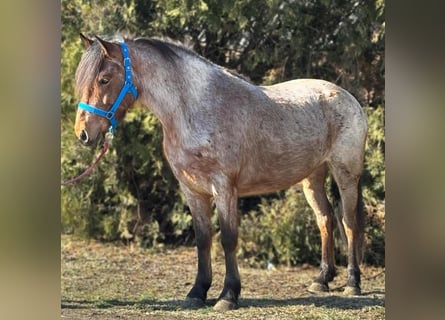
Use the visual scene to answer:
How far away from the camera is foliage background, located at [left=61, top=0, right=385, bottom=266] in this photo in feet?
17.4

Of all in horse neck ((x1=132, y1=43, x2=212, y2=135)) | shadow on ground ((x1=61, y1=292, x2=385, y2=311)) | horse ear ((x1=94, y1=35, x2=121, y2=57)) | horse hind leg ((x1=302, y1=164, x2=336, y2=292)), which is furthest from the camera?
horse hind leg ((x1=302, y1=164, x2=336, y2=292))

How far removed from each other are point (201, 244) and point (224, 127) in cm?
79

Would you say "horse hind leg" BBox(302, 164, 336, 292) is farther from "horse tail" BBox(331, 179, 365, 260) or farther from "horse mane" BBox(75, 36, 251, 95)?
"horse mane" BBox(75, 36, 251, 95)

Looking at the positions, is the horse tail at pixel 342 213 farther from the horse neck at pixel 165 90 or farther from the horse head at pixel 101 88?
the horse head at pixel 101 88

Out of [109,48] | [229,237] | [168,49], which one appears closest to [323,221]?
[229,237]

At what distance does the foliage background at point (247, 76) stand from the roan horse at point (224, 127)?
1.08 meters

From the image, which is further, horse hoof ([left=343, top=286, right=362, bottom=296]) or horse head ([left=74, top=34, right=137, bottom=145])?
horse hoof ([left=343, top=286, right=362, bottom=296])

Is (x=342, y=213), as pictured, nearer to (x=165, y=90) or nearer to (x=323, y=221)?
(x=323, y=221)

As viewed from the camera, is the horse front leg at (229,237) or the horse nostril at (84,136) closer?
the horse nostril at (84,136)

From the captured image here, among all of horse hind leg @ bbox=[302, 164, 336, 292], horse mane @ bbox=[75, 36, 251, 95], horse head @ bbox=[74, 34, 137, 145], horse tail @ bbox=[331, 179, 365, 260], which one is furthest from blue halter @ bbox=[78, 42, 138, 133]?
horse tail @ bbox=[331, 179, 365, 260]

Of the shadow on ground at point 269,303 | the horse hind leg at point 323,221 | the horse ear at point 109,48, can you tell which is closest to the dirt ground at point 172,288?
the shadow on ground at point 269,303

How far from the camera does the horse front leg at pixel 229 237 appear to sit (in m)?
3.88

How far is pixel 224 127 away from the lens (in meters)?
3.91
